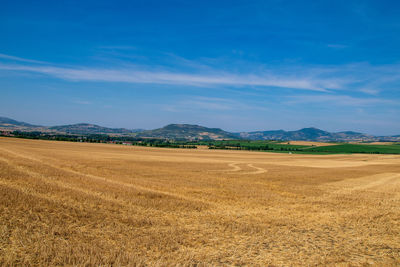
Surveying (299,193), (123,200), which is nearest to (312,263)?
(123,200)

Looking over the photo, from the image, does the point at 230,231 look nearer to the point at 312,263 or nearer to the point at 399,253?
the point at 312,263

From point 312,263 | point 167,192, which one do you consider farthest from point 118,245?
point 167,192

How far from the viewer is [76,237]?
33.9 feet

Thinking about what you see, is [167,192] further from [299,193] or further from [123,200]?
[299,193]

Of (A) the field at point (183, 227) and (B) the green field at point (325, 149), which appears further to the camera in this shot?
(B) the green field at point (325, 149)

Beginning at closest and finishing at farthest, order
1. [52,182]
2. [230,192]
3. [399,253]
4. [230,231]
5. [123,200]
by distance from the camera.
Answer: [399,253]
[230,231]
[123,200]
[52,182]
[230,192]

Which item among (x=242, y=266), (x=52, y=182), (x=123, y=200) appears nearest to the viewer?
(x=242, y=266)

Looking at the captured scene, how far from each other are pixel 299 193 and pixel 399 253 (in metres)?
12.6

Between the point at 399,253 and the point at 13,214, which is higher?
the point at 13,214

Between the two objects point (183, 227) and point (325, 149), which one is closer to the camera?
point (183, 227)

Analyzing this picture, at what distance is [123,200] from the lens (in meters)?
16.8

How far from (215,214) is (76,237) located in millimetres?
7378

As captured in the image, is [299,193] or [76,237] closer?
[76,237]

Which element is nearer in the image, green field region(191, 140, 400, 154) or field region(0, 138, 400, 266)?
field region(0, 138, 400, 266)
